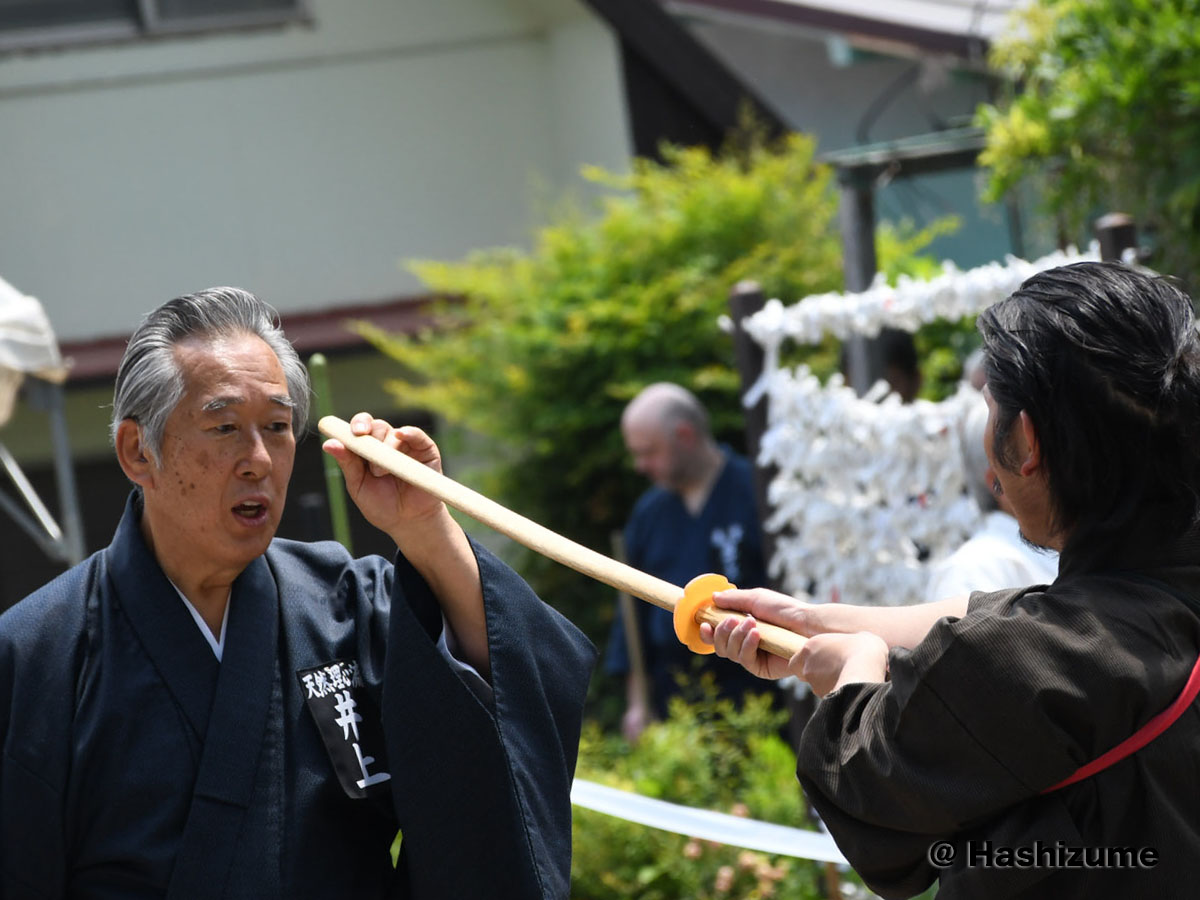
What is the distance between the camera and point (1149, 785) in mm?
1597

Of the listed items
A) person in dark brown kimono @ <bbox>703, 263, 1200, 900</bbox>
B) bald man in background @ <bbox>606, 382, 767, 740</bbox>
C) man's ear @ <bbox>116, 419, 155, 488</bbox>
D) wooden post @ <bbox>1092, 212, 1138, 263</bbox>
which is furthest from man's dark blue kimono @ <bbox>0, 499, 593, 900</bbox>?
bald man in background @ <bbox>606, 382, 767, 740</bbox>

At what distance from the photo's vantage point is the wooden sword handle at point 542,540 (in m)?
1.92

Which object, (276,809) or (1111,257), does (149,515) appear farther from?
(1111,257)

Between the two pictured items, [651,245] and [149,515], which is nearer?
[149,515]

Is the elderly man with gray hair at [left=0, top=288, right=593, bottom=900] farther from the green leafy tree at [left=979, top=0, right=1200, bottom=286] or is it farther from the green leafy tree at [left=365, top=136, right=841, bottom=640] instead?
the green leafy tree at [left=365, top=136, right=841, bottom=640]

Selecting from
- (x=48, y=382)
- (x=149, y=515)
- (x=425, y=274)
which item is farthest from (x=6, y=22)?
(x=149, y=515)

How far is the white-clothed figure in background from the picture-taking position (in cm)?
296

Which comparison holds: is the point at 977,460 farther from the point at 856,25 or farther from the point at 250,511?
the point at 856,25

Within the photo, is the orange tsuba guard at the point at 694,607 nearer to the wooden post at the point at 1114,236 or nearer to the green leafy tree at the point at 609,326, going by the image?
the wooden post at the point at 1114,236

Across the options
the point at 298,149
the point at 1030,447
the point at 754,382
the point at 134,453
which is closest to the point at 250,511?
the point at 134,453

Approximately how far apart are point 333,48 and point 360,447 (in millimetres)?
6761

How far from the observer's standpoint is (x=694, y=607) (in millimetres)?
1958

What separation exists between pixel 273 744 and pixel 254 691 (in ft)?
0.26

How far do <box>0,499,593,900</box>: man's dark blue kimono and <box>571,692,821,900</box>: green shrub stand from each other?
227cm
